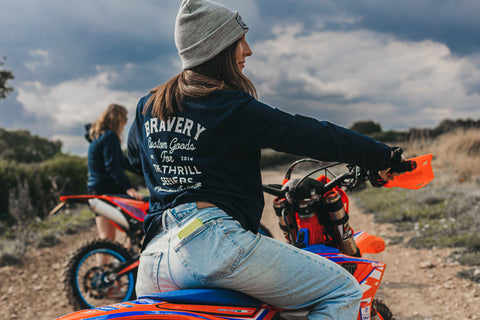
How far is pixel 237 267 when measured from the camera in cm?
156

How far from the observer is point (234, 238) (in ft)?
5.19

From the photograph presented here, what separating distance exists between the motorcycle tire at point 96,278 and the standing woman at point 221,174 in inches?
103

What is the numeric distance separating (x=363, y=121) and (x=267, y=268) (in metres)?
25.4

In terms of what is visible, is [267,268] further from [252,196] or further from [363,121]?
[363,121]

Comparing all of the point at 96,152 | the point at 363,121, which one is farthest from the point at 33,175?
the point at 363,121

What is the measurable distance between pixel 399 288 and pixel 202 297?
3.90 m

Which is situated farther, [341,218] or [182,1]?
[341,218]

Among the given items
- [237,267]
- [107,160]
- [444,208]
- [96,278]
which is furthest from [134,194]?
[444,208]

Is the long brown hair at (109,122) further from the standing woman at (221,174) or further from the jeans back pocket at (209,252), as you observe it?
the jeans back pocket at (209,252)

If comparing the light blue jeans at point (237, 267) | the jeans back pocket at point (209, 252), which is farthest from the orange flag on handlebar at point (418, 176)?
the jeans back pocket at point (209, 252)

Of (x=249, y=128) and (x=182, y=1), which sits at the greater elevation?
(x=182, y=1)

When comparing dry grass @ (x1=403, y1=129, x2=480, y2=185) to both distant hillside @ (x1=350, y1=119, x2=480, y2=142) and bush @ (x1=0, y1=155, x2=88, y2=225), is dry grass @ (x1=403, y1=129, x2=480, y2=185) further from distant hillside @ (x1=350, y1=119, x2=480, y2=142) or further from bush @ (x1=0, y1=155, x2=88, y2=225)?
bush @ (x1=0, y1=155, x2=88, y2=225)

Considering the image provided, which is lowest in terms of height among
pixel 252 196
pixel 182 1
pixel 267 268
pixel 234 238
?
Result: pixel 267 268

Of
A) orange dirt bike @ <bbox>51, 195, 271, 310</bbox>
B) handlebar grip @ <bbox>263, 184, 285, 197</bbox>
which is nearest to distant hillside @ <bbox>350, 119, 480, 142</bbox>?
orange dirt bike @ <bbox>51, 195, 271, 310</bbox>
